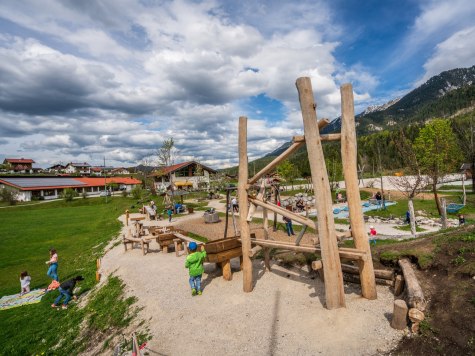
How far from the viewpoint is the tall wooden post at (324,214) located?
5973 mm

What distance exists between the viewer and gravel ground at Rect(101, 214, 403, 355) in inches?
198

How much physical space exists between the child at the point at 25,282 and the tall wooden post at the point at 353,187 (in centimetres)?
1295

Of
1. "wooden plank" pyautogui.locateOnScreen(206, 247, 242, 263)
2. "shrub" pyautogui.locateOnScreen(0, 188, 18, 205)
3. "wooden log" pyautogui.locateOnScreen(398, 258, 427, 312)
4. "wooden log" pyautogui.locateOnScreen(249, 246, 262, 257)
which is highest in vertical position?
"shrub" pyautogui.locateOnScreen(0, 188, 18, 205)

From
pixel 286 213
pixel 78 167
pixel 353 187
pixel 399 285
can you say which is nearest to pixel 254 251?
pixel 286 213

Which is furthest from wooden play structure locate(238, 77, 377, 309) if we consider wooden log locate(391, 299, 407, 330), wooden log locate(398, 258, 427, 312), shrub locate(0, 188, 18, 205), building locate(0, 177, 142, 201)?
shrub locate(0, 188, 18, 205)

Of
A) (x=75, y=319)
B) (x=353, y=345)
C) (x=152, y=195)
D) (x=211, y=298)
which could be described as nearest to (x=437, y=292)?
(x=353, y=345)

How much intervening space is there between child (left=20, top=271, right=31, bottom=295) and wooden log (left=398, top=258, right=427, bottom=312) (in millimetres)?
13785

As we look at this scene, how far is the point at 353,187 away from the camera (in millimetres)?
6426

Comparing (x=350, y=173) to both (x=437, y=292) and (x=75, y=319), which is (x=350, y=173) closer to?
(x=437, y=292)

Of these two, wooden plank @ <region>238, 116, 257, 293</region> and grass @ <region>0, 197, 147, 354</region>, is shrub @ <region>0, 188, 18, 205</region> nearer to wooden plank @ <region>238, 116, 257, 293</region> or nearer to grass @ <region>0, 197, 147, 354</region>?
grass @ <region>0, 197, 147, 354</region>

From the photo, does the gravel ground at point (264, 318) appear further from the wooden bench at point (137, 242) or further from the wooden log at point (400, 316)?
the wooden bench at point (137, 242)

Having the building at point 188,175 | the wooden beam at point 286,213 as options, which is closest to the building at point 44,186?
the building at point 188,175

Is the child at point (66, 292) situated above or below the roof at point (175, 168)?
below

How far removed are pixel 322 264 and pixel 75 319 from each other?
7793mm
